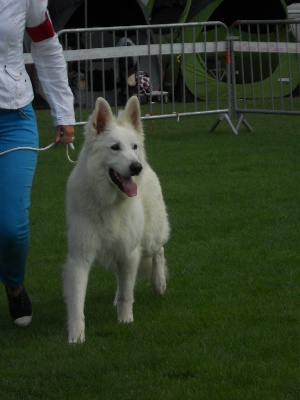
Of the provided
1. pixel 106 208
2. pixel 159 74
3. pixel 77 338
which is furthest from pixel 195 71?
pixel 77 338

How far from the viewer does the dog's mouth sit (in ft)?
18.3

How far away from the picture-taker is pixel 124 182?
5594mm

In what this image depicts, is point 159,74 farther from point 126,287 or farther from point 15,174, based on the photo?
point 15,174

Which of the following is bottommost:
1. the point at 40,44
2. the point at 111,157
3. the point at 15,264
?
the point at 15,264

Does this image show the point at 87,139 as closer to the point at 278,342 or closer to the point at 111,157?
the point at 111,157

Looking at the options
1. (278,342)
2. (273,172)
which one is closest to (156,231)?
(278,342)

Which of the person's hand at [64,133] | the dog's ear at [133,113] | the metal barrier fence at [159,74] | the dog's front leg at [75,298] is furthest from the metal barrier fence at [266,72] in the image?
the dog's front leg at [75,298]

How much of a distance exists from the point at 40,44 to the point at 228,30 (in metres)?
10.2

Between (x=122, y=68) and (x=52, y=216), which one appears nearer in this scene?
(x=52, y=216)

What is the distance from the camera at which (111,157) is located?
555 cm

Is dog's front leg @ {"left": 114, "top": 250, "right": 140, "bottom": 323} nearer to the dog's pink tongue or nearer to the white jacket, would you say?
the dog's pink tongue

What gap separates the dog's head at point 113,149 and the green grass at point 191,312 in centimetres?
88

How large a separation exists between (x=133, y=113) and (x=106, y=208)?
59 cm

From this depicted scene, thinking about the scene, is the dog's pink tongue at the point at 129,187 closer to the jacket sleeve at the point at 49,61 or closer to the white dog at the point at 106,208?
the white dog at the point at 106,208
